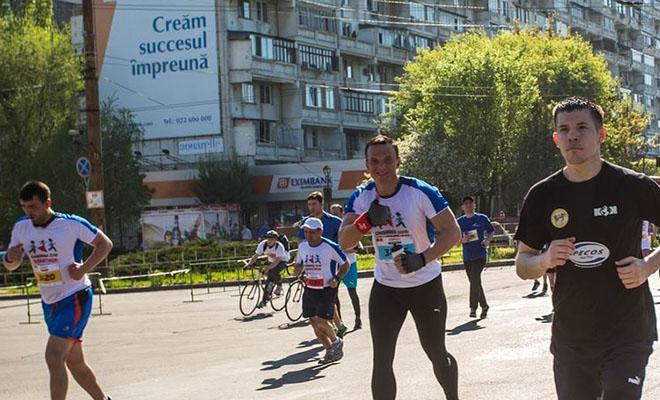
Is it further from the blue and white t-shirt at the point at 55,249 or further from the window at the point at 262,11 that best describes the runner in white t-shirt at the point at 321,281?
the window at the point at 262,11

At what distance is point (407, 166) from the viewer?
56688 mm

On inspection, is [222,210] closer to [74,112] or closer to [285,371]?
[74,112]

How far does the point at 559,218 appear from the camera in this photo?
5.03 m

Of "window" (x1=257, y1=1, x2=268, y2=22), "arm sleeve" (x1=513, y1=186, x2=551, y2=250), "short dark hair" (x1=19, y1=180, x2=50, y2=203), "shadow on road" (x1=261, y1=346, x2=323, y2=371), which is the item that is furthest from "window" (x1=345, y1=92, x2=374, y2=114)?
"arm sleeve" (x1=513, y1=186, x2=551, y2=250)

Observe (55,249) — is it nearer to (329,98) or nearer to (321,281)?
(321,281)

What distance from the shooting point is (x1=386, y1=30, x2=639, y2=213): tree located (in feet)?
178

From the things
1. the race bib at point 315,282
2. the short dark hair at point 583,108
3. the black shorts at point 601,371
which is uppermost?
the short dark hair at point 583,108

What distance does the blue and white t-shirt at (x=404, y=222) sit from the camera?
23.3ft

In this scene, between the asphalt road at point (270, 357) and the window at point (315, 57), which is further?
the window at point (315, 57)

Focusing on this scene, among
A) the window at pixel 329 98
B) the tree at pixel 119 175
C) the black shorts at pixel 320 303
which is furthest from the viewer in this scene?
the window at pixel 329 98

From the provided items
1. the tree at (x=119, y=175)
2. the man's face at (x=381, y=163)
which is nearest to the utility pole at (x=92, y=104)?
the tree at (x=119, y=175)

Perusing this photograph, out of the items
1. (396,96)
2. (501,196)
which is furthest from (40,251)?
(396,96)

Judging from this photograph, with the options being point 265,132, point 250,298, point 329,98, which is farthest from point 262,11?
point 250,298

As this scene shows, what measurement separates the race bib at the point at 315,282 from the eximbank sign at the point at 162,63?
49.9 metres
